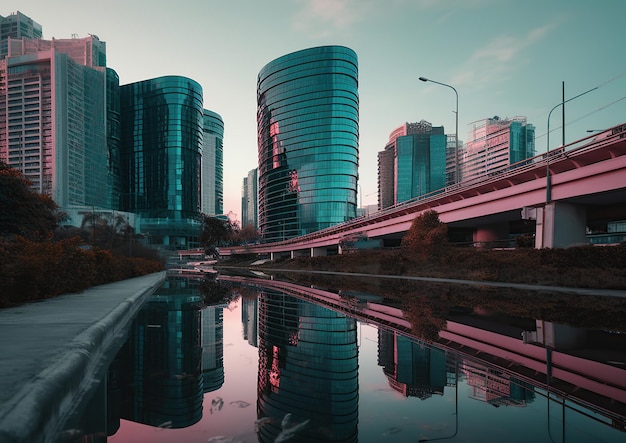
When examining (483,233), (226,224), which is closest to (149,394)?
(483,233)

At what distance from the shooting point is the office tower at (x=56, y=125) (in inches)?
5554

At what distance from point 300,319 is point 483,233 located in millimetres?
39512

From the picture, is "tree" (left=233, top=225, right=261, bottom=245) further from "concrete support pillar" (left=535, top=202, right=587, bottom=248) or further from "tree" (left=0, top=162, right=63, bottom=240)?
"concrete support pillar" (left=535, top=202, right=587, bottom=248)

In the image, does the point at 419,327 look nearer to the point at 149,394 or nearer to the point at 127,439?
the point at 149,394

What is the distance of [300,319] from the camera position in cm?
1195

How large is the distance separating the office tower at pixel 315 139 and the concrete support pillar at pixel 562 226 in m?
103

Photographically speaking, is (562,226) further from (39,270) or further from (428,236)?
(39,270)

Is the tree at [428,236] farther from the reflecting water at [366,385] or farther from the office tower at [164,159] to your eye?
the office tower at [164,159]

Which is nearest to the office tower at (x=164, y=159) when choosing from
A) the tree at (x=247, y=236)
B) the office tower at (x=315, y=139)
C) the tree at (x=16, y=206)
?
the tree at (x=247, y=236)

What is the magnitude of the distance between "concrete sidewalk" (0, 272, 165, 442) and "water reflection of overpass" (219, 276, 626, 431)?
5.52 metres

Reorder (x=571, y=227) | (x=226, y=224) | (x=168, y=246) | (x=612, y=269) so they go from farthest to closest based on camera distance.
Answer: (x=168, y=246) → (x=226, y=224) → (x=571, y=227) → (x=612, y=269)

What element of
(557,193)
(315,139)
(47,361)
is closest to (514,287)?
(557,193)

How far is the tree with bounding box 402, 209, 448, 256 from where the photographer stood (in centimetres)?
3719

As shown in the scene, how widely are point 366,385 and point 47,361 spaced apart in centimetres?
419
